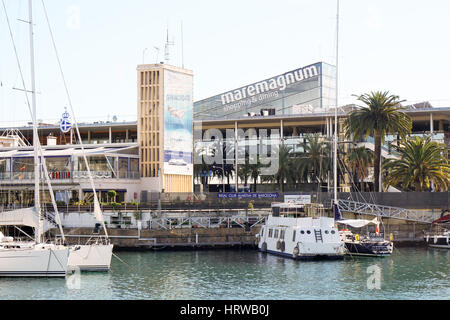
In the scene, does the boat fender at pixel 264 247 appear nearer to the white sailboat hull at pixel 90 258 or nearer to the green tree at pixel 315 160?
the white sailboat hull at pixel 90 258

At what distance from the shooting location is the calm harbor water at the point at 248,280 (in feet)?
148

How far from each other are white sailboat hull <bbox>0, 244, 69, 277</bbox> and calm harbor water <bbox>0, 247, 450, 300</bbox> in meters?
Answer: 0.68

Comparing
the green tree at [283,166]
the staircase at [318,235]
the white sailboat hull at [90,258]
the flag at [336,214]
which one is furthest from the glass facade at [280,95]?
the white sailboat hull at [90,258]

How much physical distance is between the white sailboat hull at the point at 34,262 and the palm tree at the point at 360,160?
50259mm

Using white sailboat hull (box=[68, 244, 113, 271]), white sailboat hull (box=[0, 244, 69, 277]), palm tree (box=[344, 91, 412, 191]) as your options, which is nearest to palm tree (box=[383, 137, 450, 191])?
palm tree (box=[344, 91, 412, 191])

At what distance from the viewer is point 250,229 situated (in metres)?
73.6

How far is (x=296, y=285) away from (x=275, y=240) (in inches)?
726

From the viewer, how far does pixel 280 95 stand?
133 metres

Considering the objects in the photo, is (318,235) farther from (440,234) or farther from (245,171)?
(245,171)

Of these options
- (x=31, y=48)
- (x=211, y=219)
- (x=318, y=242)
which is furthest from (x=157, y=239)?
(x=31, y=48)

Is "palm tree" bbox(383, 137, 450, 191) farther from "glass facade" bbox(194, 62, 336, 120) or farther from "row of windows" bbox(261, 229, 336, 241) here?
"glass facade" bbox(194, 62, 336, 120)

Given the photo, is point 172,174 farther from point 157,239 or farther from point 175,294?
point 175,294

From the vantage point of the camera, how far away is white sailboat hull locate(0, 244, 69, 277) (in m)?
50.6

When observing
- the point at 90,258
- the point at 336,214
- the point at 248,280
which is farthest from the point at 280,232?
the point at 90,258
